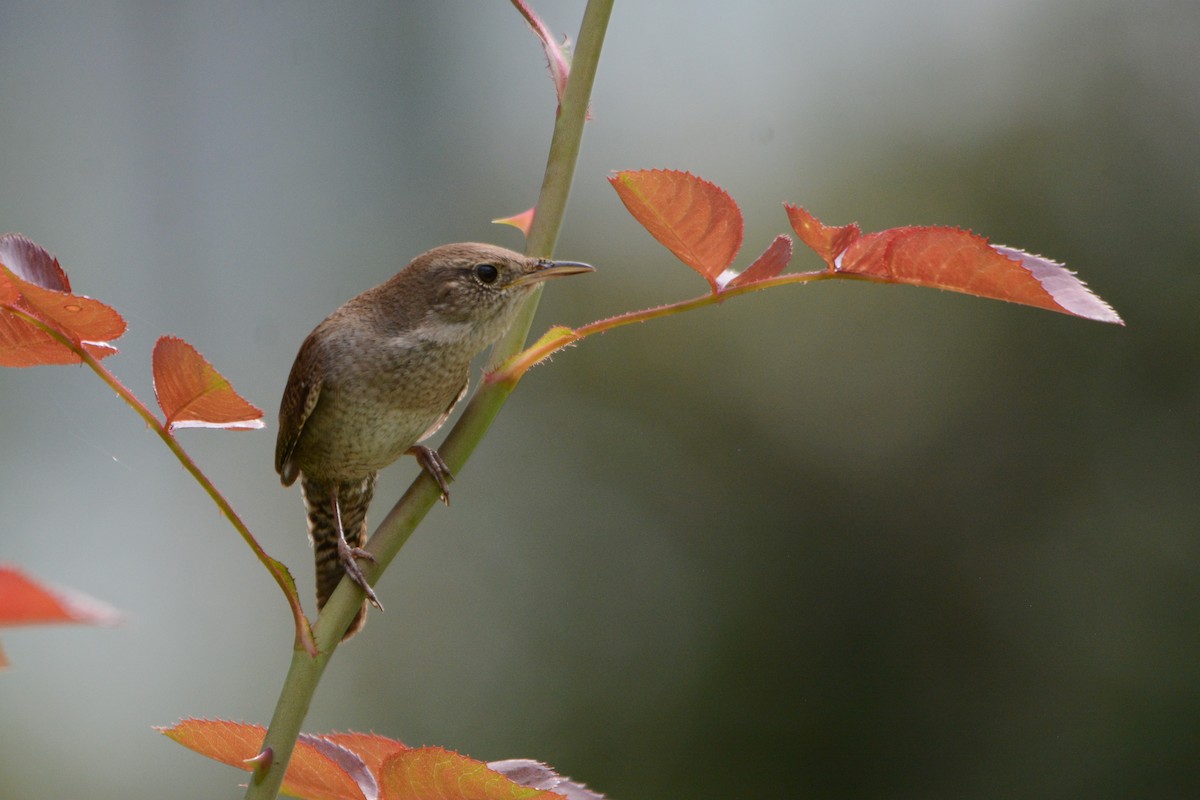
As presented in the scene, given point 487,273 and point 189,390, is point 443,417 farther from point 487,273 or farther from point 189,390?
point 189,390

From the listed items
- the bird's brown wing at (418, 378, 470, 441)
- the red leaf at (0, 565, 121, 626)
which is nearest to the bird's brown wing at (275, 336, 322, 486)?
the bird's brown wing at (418, 378, 470, 441)

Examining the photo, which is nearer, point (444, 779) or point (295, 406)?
point (444, 779)

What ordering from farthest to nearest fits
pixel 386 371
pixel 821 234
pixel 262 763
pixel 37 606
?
pixel 386 371, pixel 821 234, pixel 262 763, pixel 37 606

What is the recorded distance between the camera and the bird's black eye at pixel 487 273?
160cm

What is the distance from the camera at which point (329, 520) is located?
1.71 meters

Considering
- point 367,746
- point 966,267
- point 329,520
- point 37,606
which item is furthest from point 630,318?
point 329,520

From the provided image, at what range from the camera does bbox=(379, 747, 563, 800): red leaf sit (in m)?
0.58

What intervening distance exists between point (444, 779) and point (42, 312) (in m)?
0.34

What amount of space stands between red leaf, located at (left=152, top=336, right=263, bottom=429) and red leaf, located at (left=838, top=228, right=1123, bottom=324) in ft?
1.25

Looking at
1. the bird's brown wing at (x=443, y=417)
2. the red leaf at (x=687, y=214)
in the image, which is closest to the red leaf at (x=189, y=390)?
the red leaf at (x=687, y=214)

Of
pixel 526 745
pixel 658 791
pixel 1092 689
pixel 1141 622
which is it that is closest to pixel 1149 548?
pixel 1141 622

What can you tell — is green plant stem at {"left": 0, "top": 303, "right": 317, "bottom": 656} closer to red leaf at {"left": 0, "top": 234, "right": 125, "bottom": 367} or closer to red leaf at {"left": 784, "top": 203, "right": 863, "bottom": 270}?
red leaf at {"left": 0, "top": 234, "right": 125, "bottom": 367}

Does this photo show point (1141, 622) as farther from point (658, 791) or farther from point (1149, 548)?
point (658, 791)

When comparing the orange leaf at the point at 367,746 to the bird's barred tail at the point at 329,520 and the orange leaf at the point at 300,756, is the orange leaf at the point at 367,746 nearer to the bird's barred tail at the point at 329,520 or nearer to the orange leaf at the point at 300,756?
the orange leaf at the point at 300,756
